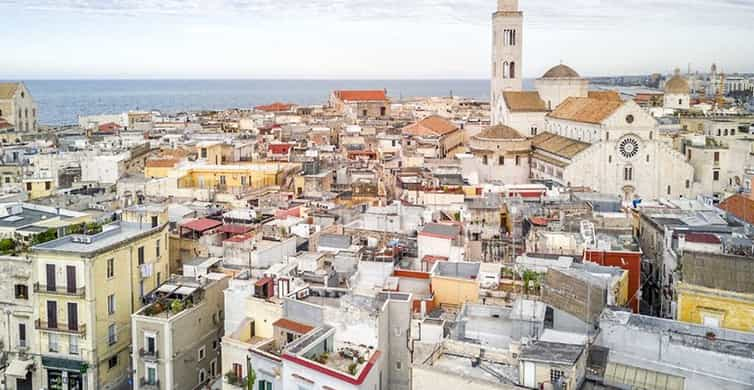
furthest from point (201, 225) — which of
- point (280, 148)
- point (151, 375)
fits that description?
point (280, 148)

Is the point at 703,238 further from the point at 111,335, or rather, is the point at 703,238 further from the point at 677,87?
the point at 677,87

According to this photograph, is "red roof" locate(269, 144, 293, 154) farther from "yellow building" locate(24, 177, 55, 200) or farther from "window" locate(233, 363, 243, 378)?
"window" locate(233, 363, 243, 378)

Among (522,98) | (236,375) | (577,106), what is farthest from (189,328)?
(522,98)

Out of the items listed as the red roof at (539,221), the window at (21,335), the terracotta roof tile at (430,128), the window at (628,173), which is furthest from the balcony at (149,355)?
the terracotta roof tile at (430,128)

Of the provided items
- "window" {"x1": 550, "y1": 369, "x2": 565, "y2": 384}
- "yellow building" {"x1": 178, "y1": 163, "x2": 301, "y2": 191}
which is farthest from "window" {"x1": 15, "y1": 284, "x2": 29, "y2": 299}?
"window" {"x1": 550, "y1": 369, "x2": 565, "y2": 384}

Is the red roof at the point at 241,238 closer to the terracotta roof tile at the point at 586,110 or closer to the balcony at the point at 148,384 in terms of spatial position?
the balcony at the point at 148,384
